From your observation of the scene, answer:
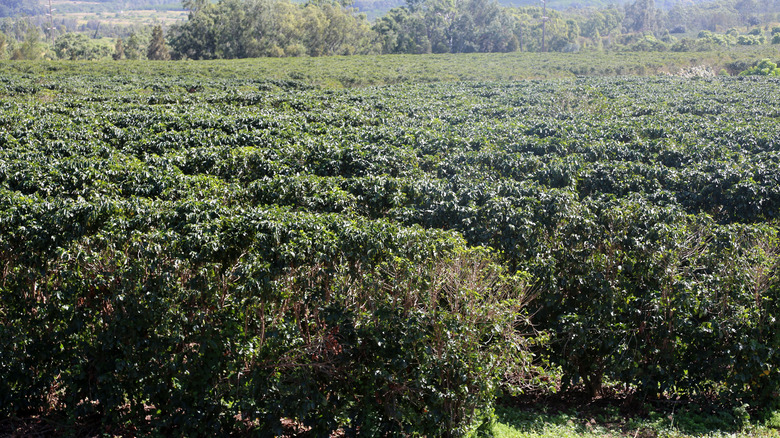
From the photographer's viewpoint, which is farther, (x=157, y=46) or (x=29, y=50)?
(x=157, y=46)

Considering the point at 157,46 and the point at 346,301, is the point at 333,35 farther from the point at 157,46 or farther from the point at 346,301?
the point at 346,301

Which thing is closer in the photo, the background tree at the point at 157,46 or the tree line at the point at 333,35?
the tree line at the point at 333,35

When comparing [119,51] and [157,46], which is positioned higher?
[157,46]

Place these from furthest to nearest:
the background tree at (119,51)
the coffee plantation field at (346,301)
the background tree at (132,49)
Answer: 1. the background tree at (119,51)
2. the background tree at (132,49)
3. the coffee plantation field at (346,301)

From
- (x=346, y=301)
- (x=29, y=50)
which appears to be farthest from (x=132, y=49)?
(x=346, y=301)

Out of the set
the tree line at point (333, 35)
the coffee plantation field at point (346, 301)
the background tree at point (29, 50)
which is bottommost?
the coffee plantation field at point (346, 301)

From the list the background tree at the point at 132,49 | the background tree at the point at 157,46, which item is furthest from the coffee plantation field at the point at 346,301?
the background tree at the point at 132,49

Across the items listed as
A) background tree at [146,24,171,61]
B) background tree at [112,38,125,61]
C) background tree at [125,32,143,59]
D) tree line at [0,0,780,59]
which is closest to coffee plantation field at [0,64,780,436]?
tree line at [0,0,780,59]

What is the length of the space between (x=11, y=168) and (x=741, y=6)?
182 m

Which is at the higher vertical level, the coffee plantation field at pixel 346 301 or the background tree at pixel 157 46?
the background tree at pixel 157 46

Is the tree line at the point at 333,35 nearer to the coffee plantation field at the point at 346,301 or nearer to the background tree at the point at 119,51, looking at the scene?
the background tree at the point at 119,51

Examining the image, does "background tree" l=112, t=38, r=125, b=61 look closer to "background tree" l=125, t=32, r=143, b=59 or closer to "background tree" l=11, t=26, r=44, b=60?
"background tree" l=125, t=32, r=143, b=59

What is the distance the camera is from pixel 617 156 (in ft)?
41.9

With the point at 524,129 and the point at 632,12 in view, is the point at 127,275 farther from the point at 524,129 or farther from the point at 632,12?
the point at 632,12
